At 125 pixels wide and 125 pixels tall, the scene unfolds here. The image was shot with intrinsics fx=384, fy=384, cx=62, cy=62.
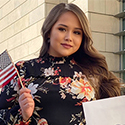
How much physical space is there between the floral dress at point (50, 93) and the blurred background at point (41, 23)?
6.11 meters

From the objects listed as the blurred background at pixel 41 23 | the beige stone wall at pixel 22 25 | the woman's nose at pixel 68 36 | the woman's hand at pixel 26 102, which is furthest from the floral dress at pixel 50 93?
the beige stone wall at pixel 22 25

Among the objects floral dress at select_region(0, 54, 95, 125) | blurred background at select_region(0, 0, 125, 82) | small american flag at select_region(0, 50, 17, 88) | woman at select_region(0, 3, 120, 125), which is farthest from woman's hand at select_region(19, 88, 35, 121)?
blurred background at select_region(0, 0, 125, 82)

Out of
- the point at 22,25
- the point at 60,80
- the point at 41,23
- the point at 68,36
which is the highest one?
the point at 22,25

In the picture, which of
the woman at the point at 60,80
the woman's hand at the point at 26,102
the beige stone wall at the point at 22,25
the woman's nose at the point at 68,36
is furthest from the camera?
the beige stone wall at the point at 22,25

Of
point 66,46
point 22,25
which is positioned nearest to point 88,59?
point 66,46

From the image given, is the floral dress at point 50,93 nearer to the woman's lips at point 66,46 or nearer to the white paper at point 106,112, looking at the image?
the woman's lips at point 66,46

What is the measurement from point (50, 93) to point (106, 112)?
0.70 m

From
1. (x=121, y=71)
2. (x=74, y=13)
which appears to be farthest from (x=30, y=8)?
(x=74, y=13)

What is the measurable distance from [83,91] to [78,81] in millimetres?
111

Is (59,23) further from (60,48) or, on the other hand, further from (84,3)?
(84,3)

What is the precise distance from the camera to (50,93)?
2689 millimetres

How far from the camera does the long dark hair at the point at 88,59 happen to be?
2.93 meters

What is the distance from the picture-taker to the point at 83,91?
110 inches

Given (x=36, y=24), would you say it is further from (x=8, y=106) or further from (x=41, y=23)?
(x=8, y=106)
